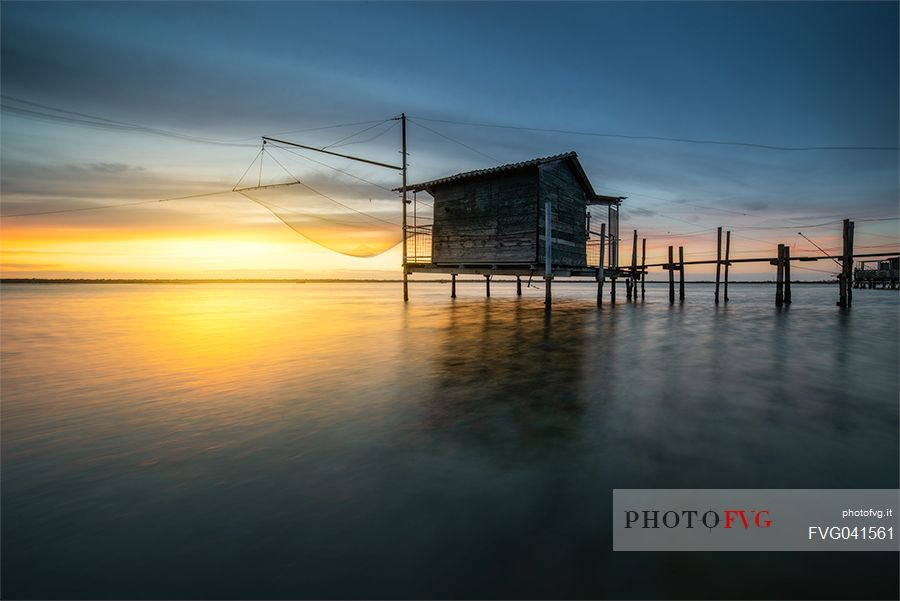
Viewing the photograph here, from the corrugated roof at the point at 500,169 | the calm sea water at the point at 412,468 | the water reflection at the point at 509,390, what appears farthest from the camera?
the corrugated roof at the point at 500,169

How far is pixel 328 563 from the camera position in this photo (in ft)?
8.60

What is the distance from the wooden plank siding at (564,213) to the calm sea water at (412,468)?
12005 mm

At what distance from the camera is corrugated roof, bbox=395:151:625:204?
1911cm

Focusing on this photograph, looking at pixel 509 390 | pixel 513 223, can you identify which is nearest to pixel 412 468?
pixel 509 390

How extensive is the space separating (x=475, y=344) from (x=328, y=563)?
964 centimetres

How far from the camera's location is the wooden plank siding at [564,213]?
1988cm

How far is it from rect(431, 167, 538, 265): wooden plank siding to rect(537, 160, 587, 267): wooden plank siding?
61 centimetres

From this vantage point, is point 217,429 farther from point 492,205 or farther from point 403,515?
point 492,205

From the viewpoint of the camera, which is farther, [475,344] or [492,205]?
[492,205]

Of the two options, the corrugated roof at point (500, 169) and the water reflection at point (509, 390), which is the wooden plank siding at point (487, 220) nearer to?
the corrugated roof at point (500, 169)

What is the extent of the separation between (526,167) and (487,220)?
10.9 feet

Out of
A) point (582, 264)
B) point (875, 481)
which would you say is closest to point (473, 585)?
point (875, 481)

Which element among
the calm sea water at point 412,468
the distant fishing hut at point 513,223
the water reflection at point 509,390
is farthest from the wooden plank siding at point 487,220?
the calm sea water at point 412,468

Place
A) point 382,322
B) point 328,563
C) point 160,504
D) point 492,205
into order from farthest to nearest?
point 492,205 < point 382,322 < point 160,504 < point 328,563
